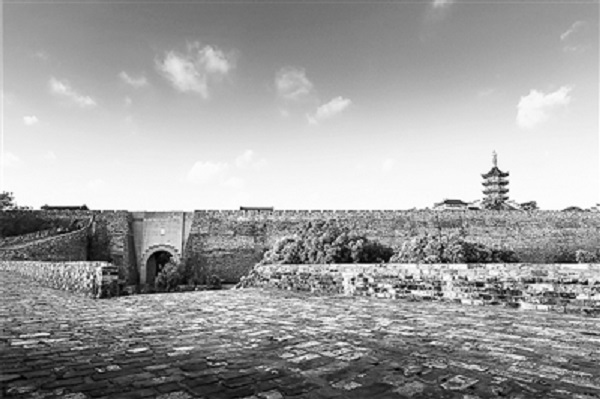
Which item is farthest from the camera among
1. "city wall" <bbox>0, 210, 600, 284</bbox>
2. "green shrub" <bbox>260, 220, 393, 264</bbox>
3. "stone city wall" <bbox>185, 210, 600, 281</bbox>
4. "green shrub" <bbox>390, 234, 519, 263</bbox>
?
"stone city wall" <bbox>185, 210, 600, 281</bbox>

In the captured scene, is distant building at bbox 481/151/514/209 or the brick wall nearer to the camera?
the brick wall

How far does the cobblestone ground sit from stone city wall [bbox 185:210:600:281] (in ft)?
85.9

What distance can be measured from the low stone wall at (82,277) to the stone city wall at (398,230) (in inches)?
760

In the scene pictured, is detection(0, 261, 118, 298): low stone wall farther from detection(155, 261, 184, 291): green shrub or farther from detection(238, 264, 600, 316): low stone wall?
detection(155, 261, 184, 291): green shrub

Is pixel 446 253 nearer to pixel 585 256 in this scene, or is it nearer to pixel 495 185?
pixel 585 256

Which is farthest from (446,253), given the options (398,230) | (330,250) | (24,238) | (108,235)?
(24,238)

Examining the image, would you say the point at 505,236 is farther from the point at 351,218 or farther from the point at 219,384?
the point at 219,384

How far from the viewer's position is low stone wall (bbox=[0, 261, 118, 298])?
22.9 feet

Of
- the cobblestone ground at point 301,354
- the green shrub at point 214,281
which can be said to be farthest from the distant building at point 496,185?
the cobblestone ground at point 301,354

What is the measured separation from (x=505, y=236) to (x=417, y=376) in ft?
107

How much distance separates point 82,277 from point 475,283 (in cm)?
657

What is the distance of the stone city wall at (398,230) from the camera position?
31.0 m

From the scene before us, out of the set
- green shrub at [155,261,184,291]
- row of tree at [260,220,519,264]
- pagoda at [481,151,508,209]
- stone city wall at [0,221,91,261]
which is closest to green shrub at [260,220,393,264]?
row of tree at [260,220,519,264]

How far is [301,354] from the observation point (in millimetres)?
2930
